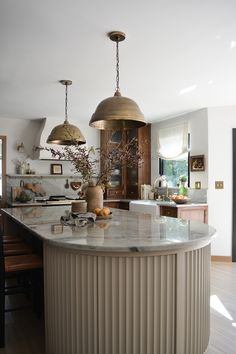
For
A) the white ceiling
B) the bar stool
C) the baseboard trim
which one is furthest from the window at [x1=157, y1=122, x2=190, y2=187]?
the bar stool

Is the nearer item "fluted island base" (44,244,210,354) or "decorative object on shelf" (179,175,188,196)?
"fluted island base" (44,244,210,354)

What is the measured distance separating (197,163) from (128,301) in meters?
3.51

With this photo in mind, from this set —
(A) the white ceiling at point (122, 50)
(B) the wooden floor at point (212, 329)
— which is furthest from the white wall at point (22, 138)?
(B) the wooden floor at point (212, 329)

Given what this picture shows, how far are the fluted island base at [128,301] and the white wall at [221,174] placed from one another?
306 centimetres

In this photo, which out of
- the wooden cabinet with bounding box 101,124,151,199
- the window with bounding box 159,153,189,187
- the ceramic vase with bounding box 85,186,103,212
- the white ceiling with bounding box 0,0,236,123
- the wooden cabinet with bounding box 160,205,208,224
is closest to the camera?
the white ceiling with bounding box 0,0,236,123

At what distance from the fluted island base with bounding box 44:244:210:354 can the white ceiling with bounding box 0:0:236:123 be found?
165cm

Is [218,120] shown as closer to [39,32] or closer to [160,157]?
[160,157]

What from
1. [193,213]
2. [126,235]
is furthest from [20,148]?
[126,235]

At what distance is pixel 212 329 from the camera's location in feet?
8.32

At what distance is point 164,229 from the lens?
2.21 meters

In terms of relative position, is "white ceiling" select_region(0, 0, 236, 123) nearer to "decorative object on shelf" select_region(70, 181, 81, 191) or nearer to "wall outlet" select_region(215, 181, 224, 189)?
"wall outlet" select_region(215, 181, 224, 189)

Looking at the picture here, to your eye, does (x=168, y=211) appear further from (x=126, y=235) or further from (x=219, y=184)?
(x=126, y=235)

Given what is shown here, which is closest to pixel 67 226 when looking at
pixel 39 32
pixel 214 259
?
pixel 39 32

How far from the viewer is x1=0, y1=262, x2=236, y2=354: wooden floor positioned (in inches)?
88.4
